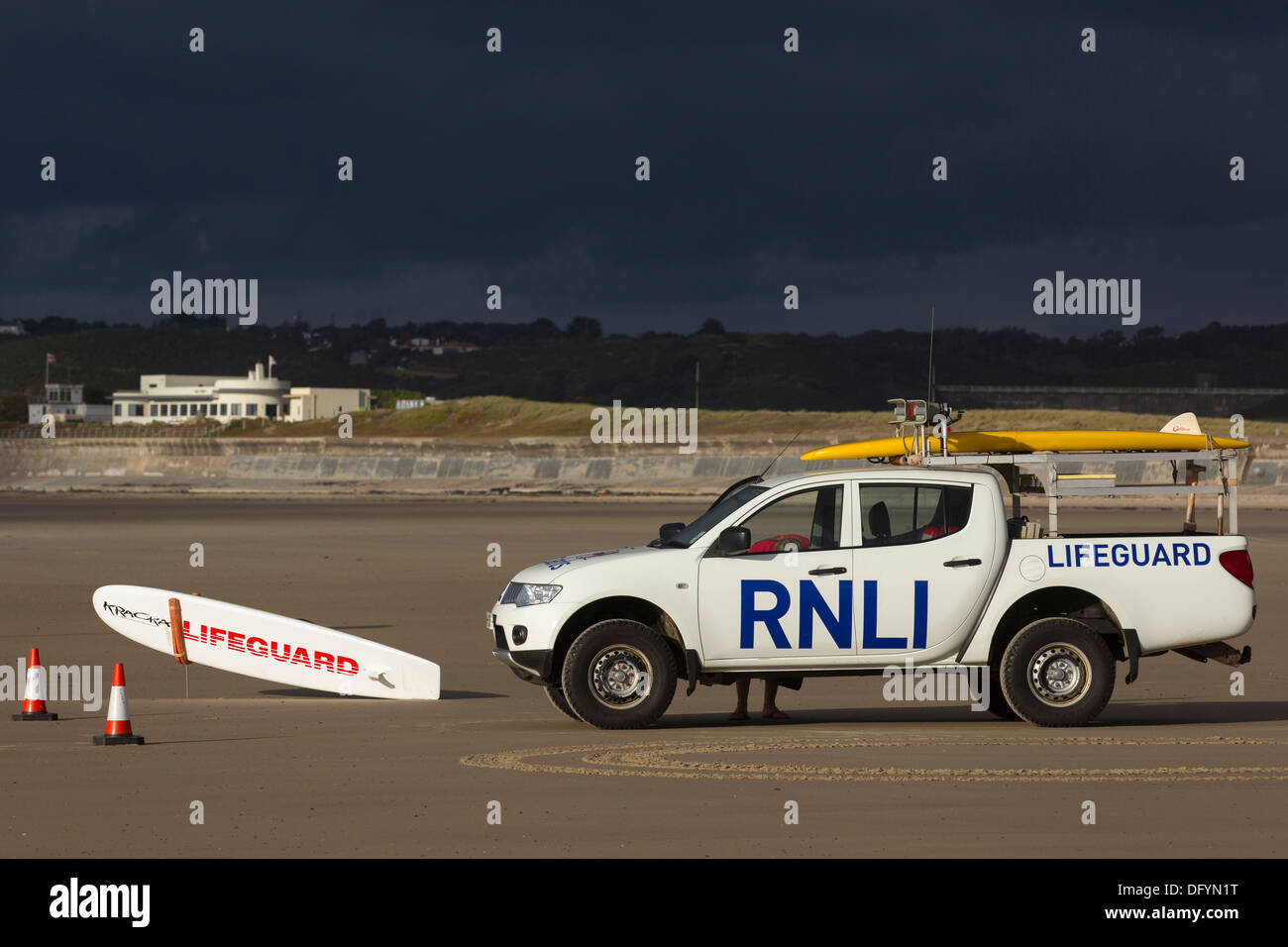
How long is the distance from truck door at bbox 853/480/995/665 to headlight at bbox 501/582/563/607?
2209 mm

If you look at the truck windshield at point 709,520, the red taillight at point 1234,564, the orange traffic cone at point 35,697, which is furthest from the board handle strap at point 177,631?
the red taillight at point 1234,564

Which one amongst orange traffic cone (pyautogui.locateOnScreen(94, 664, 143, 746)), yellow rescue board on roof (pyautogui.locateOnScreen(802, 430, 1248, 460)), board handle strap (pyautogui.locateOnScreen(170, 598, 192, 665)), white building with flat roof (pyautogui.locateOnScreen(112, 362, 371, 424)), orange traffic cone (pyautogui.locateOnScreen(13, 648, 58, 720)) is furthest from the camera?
white building with flat roof (pyautogui.locateOnScreen(112, 362, 371, 424))

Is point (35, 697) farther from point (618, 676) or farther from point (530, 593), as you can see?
point (618, 676)

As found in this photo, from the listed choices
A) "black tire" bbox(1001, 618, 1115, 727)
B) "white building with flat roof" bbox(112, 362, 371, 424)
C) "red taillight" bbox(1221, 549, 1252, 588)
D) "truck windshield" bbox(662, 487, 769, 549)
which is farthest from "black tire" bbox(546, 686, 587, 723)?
"white building with flat roof" bbox(112, 362, 371, 424)

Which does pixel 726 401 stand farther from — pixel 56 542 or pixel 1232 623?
pixel 1232 623

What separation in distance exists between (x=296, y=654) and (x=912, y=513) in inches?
224

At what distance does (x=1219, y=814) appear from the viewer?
27.3 feet

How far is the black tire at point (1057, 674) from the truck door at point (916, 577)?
1.45 feet

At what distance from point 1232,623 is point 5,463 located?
236ft

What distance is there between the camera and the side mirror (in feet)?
36.2

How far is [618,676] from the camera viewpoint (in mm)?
11086

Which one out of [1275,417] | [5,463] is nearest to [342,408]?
[5,463]

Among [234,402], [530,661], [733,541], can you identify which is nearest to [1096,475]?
[733,541]

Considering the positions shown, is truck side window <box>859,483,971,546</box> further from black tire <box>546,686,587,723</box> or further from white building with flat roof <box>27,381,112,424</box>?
white building with flat roof <box>27,381,112,424</box>
